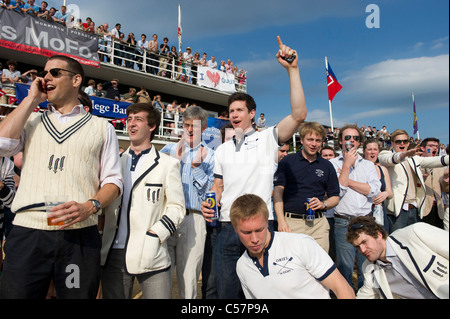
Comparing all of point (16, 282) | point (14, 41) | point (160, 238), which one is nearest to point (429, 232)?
point (160, 238)

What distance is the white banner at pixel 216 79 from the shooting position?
18141mm

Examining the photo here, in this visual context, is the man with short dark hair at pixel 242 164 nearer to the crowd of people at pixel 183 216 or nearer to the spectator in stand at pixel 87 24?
the crowd of people at pixel 183 216

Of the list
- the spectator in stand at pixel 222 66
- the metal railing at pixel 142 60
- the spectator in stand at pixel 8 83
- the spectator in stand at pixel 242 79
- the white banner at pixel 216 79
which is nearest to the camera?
the spectator in stand at pixel 8 83

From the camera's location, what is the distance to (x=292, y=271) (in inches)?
86.6

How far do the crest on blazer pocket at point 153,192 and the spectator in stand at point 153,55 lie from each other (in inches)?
582

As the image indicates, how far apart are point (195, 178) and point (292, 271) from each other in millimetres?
1481

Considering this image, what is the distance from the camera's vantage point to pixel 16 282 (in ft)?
5.92

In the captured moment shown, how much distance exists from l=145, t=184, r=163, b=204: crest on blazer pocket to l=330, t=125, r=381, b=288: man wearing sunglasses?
2.36 meters

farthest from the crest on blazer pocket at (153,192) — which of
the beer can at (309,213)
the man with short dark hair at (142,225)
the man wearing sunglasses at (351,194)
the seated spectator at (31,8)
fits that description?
the seated spectator at (31,8)

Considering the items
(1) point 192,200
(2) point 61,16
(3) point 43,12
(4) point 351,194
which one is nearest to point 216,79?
(2) point 61,16

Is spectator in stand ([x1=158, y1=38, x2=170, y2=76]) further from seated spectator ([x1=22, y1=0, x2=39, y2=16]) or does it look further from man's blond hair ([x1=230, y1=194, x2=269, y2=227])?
man's blond hair ([x1=230, y1=194, x2=269, y2=227])

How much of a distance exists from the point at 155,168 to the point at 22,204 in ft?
3.24

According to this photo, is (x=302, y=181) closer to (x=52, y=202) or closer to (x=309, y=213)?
(x=309, y=213)
